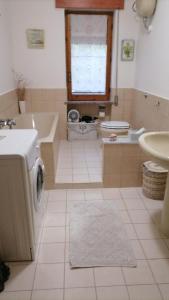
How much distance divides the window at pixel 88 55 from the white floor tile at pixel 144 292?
9.99ft

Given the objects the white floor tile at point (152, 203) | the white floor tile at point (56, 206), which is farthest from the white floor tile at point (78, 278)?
the white floor tile at point (152, 203)

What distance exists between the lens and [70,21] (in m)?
3.44

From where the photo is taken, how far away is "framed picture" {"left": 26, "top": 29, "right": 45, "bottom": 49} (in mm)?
3349

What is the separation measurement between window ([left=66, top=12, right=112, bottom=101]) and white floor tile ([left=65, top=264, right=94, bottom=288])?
2908 mm

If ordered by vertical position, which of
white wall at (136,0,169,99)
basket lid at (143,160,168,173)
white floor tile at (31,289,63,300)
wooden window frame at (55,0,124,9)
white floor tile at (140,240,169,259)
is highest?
wooden window frame at (55,0,124,9)

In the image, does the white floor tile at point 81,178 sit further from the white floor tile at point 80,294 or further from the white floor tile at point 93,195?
the white floor tile at point 80,294

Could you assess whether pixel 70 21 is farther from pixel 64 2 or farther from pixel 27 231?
pixel 27 231

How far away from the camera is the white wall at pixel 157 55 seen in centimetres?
236

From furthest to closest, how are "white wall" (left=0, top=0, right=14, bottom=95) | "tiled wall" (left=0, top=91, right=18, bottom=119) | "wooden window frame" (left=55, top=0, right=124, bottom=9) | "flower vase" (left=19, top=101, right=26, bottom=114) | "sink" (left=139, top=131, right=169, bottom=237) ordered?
"flower vase" (left=19, top=101, right=26, bottom=114) → "wooden window frame" (left=55, top=0, right=124, bottom=9) → "white wall" (left=0, top=0, right=14, bottom=95) → "tiled wall" (left=0, top=91, right=18, bottom=119) → "sink" (left=139, top=131, right=169, bottom=237)

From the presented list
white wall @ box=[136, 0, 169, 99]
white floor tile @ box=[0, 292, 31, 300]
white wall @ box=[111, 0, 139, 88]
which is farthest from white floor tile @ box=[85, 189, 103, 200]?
white wall @ box=[111, 0, 139, 88]

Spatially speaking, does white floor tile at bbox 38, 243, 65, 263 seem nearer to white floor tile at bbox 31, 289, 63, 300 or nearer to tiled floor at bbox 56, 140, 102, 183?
white floor tile at bbox 31, 289, 63, 300

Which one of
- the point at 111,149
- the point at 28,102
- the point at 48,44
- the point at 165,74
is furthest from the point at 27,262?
the point at 48,44

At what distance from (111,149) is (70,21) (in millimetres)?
2365

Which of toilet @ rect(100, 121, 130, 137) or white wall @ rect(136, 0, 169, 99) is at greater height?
white wall @ rect(136, 0, 169, 99)
